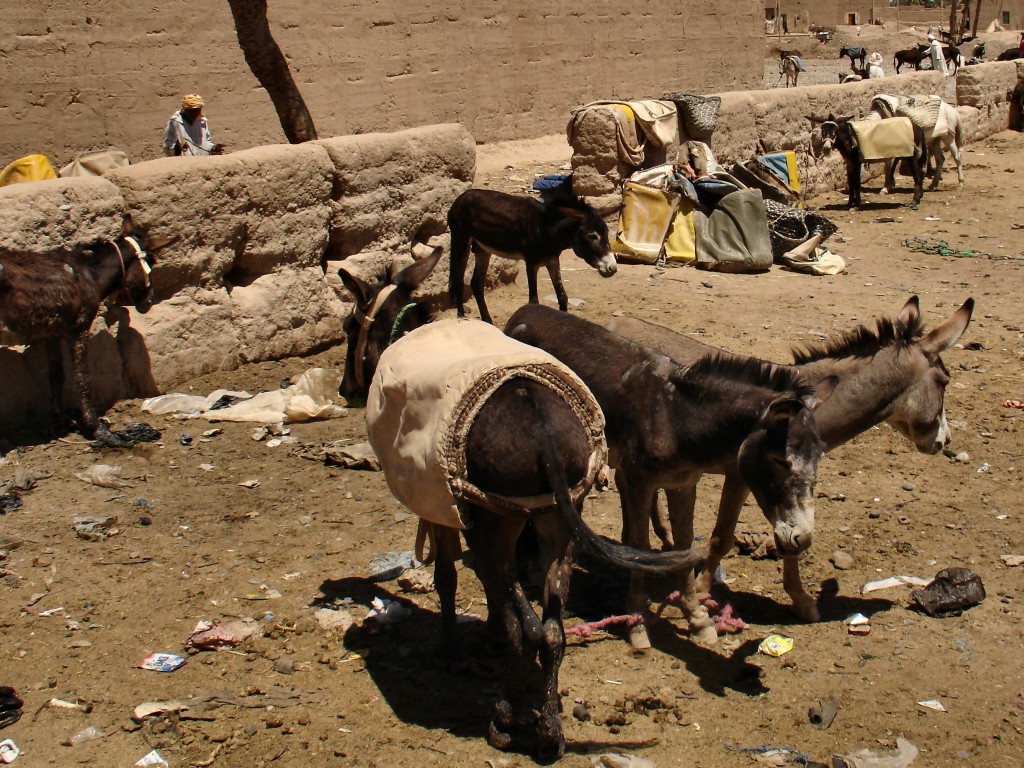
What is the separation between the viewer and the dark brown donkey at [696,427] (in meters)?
4.35

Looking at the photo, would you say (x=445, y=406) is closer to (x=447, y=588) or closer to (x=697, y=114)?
(x=447, y=588)

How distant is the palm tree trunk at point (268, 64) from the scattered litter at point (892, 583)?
8217mm

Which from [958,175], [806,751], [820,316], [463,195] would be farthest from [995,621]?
[958,175]

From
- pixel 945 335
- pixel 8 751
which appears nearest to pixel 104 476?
pixel 8 751

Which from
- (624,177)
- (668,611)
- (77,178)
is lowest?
(668,611)

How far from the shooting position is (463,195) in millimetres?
9547

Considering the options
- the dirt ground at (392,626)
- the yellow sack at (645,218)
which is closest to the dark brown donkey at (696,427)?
the dirt ground at (392,626)

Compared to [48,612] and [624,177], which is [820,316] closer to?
[624,177]

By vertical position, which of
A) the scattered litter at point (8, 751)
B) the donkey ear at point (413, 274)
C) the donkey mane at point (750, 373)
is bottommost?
the scattered litter at point (8, 751)

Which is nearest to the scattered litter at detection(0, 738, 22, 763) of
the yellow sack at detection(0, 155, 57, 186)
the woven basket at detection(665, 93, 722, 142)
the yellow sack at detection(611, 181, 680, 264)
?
the yellow sack at detection(0, 155, 57, 186)

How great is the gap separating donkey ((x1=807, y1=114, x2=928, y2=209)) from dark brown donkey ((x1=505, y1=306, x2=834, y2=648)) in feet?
35.1

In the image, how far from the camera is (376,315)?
6027mm

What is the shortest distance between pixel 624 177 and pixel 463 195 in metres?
3.27

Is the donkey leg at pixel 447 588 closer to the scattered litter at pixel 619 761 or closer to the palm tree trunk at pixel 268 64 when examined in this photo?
the scattered litter at pixel 619 761
